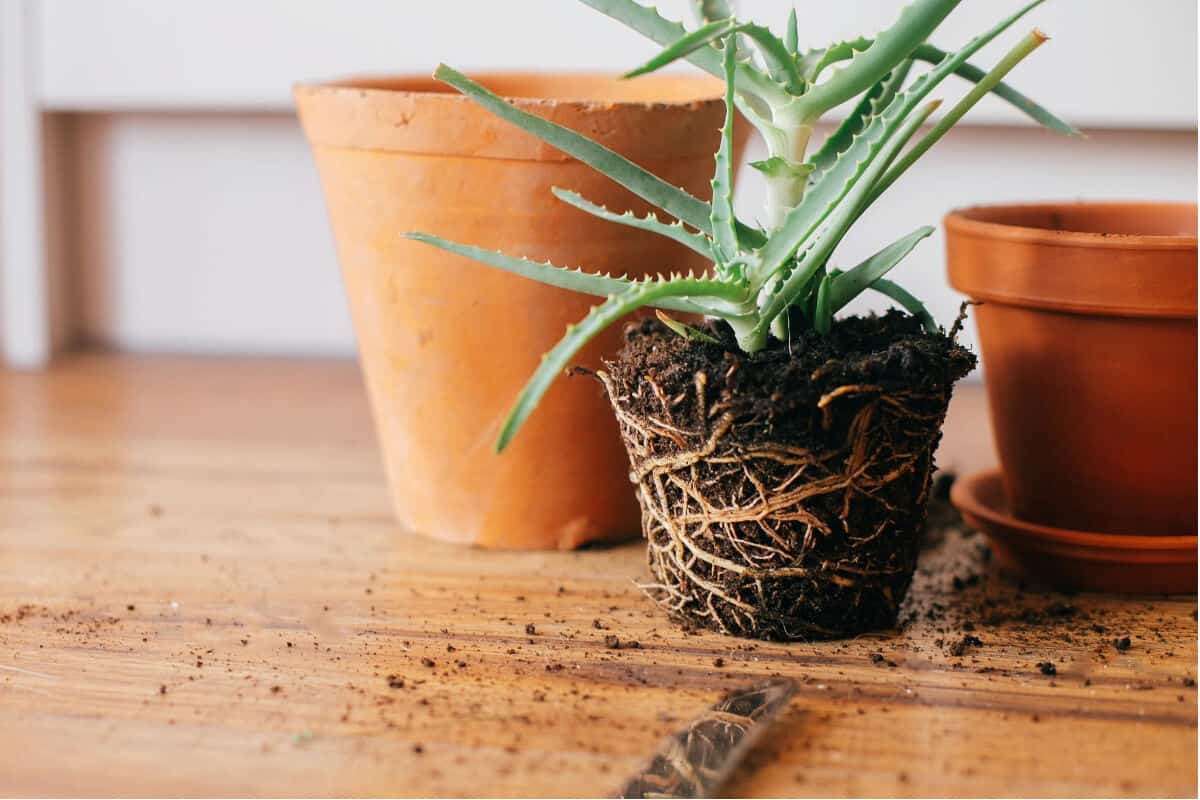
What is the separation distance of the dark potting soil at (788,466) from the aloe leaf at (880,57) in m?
0.14

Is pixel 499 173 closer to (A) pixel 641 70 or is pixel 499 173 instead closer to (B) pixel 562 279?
(B) pixel 562 279

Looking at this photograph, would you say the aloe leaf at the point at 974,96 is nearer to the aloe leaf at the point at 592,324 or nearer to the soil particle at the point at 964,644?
the aloe leaf at the point at 592,324

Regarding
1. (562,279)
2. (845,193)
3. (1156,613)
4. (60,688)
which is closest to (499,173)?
(562,279)

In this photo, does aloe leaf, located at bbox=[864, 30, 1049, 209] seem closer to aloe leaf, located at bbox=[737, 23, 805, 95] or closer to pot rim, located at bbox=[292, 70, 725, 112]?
aloe leaf, located at bbox=[737, 23, 805, 95]

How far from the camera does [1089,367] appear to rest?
84cm

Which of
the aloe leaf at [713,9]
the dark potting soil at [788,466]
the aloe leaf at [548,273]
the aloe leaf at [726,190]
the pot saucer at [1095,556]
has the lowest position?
the pot saucer at [1095,556]

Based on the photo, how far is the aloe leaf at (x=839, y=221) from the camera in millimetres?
686

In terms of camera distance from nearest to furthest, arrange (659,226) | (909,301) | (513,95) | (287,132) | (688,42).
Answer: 1. (688,42)
2. (659,226)
3. (909,301)
4. (513,95)
5. (287,132)

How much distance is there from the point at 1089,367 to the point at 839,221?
0.25m

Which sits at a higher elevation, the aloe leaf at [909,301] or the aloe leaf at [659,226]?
the aloe leaf at [659,226]

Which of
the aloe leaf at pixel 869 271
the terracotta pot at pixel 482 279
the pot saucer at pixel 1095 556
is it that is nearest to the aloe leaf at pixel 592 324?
the aloe leaf at pixel 869 271

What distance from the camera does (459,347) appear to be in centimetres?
94

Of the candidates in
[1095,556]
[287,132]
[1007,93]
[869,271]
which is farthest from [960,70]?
[287,132]

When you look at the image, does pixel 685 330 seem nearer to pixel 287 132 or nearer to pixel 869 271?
pixel 869 271
